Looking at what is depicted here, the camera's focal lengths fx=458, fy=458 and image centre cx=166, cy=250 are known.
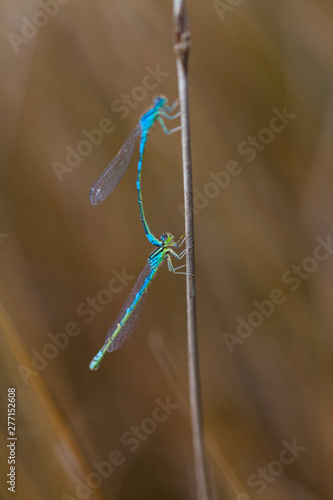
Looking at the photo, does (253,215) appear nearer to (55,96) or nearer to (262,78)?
(262,78)

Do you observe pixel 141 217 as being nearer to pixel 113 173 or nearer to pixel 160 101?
pixel 113 173

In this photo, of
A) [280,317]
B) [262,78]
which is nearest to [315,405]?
[280,317]

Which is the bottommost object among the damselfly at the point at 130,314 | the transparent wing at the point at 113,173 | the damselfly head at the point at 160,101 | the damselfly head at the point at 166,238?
the damselfly at the point at 130,314

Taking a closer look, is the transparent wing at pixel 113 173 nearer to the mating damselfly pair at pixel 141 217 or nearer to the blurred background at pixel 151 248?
the mating damselfly pair at pixel 141 217

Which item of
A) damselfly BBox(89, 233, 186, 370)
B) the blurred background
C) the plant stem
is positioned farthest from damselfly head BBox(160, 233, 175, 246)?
the plant stem

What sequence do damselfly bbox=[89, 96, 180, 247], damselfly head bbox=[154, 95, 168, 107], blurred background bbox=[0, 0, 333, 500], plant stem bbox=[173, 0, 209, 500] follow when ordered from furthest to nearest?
blurred background bbox=[0, 0, 333, 500] → damselfly bbox=[89, 96, 180, 247] → damselfly head bbox=[154, 95, 168, 107] → plant stem bbox=[173, 0, 209, 500]

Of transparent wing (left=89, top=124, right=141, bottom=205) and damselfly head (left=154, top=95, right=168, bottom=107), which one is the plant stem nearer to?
damselfly head (left=154, top=95, right=168, bottom=107)

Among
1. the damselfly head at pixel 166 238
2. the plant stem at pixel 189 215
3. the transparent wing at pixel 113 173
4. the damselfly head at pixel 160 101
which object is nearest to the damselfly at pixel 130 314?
the damselfly head at pixel 166 238
